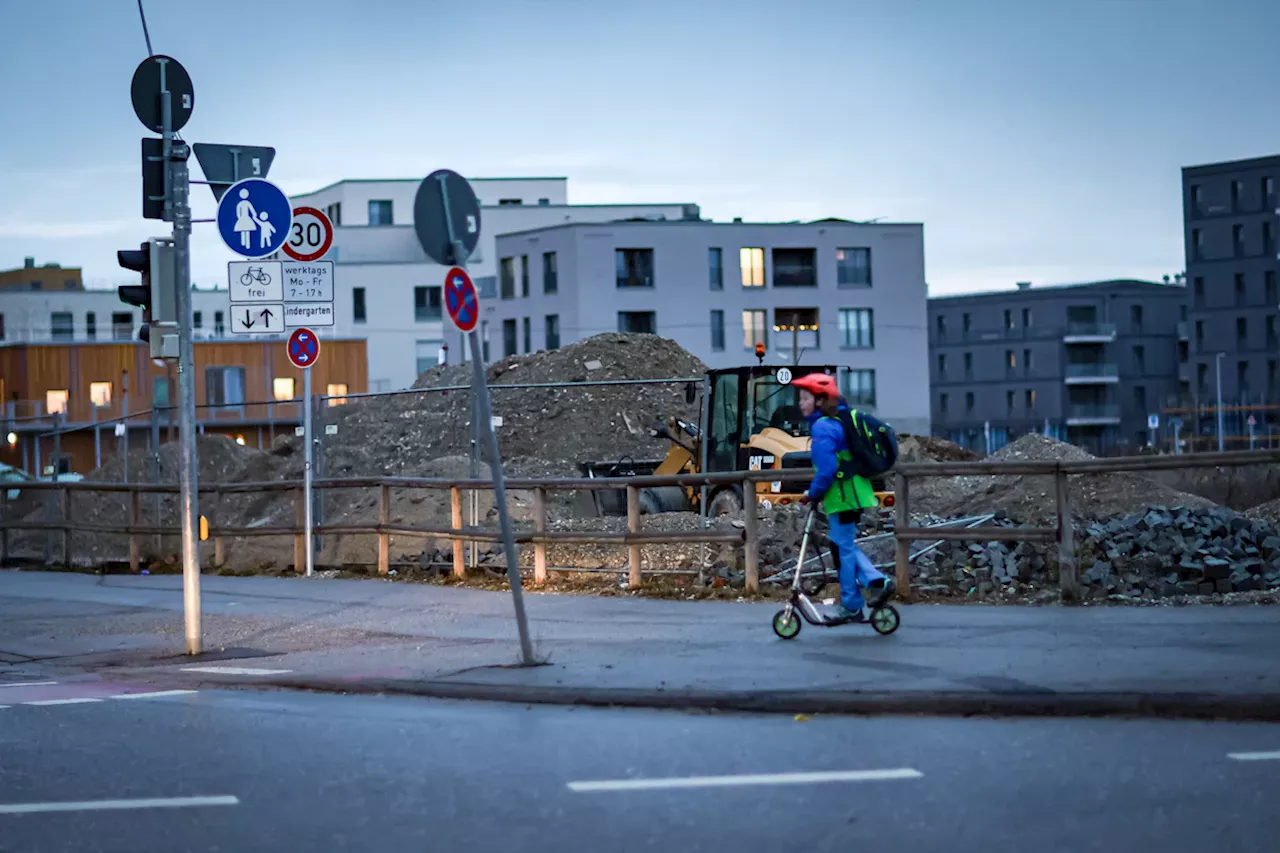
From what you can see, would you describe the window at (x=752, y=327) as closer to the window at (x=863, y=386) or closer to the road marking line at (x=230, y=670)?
the window at (x=863, y=386)

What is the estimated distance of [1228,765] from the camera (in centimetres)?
753

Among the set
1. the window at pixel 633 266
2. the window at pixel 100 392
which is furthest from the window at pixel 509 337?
the window at pixel 100 392

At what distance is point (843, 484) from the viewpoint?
1214cm

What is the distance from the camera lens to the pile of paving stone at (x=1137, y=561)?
48.4 feet

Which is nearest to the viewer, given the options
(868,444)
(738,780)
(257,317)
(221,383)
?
(738,780)

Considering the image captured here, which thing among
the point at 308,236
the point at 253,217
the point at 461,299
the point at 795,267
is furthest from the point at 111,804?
the point at 795,267

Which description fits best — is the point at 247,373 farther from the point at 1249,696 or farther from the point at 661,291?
the point at 1249,696

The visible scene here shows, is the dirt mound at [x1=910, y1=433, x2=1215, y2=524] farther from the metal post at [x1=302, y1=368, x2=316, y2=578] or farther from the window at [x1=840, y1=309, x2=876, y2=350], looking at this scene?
the window at [x1=840, y1=309, x2=876, y2=350]

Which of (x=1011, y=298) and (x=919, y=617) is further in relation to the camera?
(x=1011, y=298)

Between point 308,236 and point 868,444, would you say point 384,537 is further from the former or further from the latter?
point 868,444

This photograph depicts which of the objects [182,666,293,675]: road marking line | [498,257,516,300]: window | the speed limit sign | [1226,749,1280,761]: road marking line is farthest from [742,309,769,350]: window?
[1226,749,1280,761]: road marking line

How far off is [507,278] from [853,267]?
58.0ft

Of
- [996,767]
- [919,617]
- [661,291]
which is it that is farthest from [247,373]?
[996,767]

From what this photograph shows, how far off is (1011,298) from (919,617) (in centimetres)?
10609
